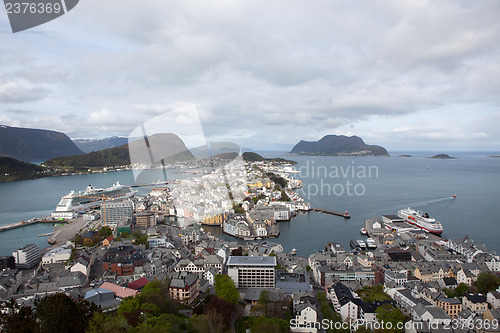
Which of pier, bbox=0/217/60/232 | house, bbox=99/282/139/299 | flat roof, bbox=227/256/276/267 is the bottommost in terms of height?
pier, bbox=0/217/60/232

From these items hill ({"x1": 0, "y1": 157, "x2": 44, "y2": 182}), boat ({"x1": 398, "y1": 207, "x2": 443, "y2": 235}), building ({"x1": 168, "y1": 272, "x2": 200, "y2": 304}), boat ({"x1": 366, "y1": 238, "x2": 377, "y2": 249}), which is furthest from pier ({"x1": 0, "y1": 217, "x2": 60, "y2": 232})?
hill ({"x1": 0, "y1": 157, "x2": 44, "y2": 182})

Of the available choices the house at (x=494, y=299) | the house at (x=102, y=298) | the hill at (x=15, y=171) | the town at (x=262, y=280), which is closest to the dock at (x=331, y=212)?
the town at (x=262, y=280)

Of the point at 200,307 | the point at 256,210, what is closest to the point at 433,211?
the point at 256,210

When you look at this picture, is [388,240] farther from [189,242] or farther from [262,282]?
[189,242]

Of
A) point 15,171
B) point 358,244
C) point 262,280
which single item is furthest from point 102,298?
point 15,171

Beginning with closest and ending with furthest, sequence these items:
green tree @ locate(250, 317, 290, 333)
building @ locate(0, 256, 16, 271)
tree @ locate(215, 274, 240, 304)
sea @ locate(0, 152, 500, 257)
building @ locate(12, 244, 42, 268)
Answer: green tree @ locate(250, 317, 290, 333)
tree @ locate(215, 274, 240, 304)
building @ locate(0, 256, 16, 271)
building @ locate(12, 244, 42, 268)
sea @ locate(0, 152, 500, 257)

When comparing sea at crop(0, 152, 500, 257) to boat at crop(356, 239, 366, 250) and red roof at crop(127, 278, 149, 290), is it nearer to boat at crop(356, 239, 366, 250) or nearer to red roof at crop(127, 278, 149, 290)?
boat at crop(356, 239, 366, 250)
